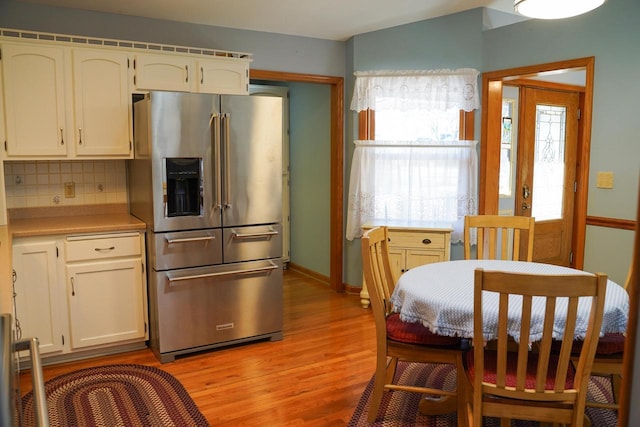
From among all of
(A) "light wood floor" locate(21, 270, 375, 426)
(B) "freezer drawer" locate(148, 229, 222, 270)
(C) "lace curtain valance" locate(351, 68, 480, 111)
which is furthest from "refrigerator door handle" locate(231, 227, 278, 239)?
(C) "lace curtain valance" locate(351, 68, 480, 111)

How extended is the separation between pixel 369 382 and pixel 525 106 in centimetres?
325

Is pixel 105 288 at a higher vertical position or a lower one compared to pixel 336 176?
lower

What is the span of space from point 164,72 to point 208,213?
1.05 metres

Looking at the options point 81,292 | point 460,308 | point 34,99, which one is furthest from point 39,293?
point 460,308

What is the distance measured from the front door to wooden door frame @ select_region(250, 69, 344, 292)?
1736mm

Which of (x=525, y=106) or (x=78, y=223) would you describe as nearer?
(x=78, y=223)

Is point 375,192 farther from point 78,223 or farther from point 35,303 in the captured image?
point 35,303

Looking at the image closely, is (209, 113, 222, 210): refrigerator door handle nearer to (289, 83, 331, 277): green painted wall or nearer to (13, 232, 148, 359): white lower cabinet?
(13, 232, 148, 359): white lower cabinet

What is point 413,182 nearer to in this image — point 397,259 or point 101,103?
point 397,259

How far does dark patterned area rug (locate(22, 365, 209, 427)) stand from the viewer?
256cm

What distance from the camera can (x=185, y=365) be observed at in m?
3.25

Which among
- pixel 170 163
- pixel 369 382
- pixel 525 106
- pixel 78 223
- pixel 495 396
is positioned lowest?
pixel 369 382

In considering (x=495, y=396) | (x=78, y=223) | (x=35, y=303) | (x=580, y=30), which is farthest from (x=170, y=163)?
(x=580, y=30)

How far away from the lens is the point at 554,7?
96.5 inches
